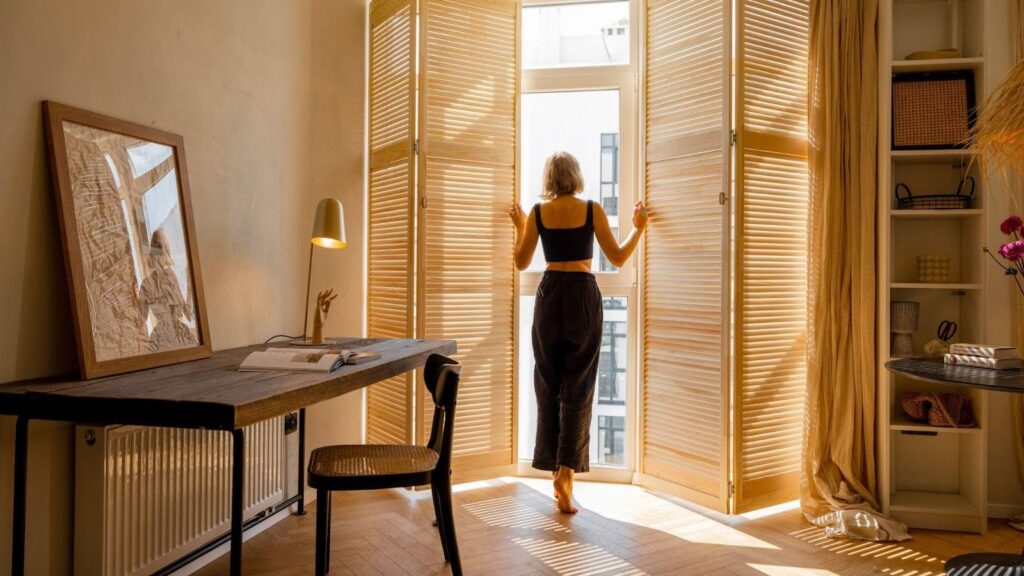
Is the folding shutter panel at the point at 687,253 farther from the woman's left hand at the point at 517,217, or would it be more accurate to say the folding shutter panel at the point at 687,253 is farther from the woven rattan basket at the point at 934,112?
the woven rattan basket at the point at 934,112

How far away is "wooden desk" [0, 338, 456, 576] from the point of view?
152cm

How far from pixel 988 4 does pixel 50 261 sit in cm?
375

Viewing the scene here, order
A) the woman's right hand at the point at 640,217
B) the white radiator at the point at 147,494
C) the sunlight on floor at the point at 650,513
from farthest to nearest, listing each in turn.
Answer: the woman's right hand at the point at 640,217 → the sunlight on floor at the point at 650,513 → the white radiator at the point at 147,494

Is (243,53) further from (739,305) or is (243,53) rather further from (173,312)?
(739,305)

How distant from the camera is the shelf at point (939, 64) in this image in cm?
288

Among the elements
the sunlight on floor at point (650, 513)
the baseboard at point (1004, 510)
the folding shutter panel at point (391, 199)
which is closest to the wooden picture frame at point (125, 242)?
the folding shutter panel at point (391, 199)

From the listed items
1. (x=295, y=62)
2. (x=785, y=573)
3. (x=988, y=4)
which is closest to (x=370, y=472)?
(x=785, y=573)

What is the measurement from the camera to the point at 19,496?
1650mm

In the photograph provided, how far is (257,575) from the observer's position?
7.79 feet

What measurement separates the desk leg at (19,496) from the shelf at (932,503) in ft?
10.3

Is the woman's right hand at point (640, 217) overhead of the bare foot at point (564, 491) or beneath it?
overhead

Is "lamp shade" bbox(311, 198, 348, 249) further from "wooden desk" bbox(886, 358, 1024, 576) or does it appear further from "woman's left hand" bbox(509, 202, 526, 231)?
"wooden desk" bbox(886, 358, 1024, 576)

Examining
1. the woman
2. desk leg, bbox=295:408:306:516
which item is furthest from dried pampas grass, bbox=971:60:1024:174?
desk leg, bbox=295:408:306:516

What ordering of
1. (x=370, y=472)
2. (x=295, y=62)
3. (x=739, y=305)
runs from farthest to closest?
(x=295, y=62) → (x=739, y=305) → (x=370, y=472)
